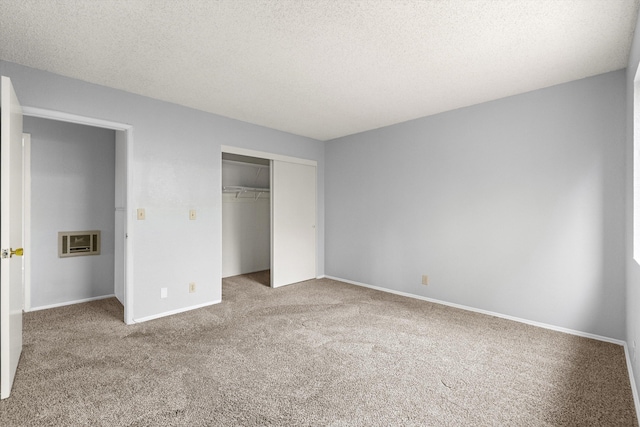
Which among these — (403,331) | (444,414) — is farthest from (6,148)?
(403,331)

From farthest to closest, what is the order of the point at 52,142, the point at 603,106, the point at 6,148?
the point at 52,142 < the point at 603,106 < the point at 6,148

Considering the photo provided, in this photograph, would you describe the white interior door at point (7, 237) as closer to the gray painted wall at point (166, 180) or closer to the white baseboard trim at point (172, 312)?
the gray painted wall at point (166, 180)

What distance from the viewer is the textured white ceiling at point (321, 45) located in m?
1.87

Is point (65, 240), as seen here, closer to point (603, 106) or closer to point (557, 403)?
point (557, 403)

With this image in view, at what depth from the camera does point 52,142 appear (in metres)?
3.72

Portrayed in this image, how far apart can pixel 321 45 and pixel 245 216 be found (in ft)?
12.7

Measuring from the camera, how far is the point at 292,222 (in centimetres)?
482

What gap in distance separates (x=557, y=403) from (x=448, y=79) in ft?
8.58

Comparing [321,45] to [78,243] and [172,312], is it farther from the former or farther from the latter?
[78,243]

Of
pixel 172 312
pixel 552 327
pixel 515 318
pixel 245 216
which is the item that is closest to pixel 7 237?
pixel 172 312

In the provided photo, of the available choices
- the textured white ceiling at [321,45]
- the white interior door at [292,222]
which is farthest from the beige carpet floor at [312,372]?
the textured white ceiling at [321,45]

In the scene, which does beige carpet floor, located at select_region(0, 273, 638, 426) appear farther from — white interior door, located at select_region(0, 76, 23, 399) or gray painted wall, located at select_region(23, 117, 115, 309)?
gray painted wall, located at select_region(23, 117, 115, 309)

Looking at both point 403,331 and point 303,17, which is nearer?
point 303,17

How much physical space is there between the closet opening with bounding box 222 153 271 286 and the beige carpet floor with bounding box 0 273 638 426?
2.07 m
